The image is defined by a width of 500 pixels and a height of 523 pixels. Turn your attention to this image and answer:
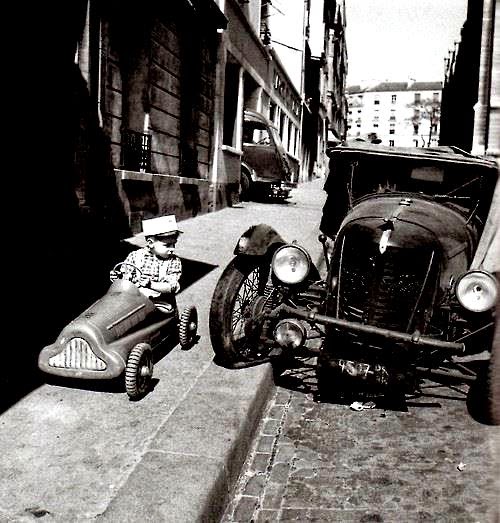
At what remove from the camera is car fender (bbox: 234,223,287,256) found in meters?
4.86

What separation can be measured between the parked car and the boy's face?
14631 millimetres

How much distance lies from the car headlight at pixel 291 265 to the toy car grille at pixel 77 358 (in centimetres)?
146

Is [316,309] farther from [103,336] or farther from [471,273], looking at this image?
[103,336]

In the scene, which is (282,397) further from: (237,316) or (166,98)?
(166,98)

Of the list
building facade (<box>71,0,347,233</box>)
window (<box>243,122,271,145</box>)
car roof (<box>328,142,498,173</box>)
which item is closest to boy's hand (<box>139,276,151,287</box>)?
car roof (<box>328,142,498,173</box>)

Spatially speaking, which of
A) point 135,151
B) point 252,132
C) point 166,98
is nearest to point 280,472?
point 135,151

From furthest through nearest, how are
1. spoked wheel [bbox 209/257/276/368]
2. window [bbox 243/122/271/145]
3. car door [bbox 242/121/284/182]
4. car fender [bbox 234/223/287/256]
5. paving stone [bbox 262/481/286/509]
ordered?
window [bbox 243/122/271/145], car door [bbox 242/121/284/182], car fender [bbox 234/223/287/256], spoked wheel [bbox 209/257/276/368], paving stone [bbox 262/481/286/509]

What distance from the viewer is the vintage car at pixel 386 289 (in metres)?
4.12

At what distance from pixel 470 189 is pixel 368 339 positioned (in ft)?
6.11

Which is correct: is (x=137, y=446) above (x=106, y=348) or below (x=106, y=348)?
below

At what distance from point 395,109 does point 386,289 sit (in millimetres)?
134287

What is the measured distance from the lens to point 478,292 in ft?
13.3

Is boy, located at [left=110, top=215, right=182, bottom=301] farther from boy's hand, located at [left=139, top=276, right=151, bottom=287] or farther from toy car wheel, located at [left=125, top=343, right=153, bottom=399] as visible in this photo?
toy car wheel, located at [left=125, top=343, right=153, bottom=399]

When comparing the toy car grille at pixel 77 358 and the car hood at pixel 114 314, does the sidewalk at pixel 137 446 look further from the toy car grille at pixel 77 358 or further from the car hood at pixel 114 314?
the car hood at pixel 114 314
